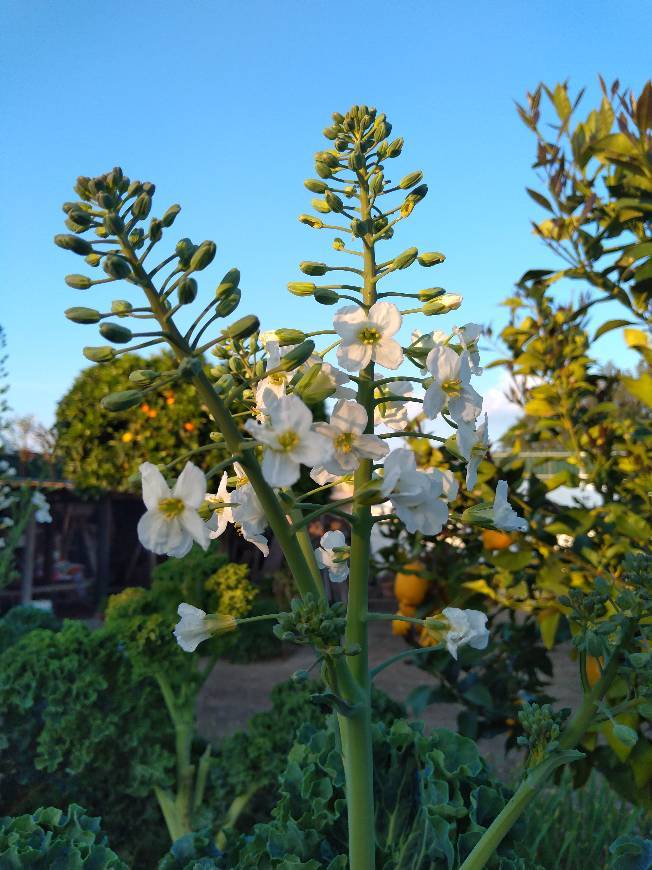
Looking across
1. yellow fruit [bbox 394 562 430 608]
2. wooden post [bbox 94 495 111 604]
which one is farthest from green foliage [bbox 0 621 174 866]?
wooden post [bbox 94 495 111 604]

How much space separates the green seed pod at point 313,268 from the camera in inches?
63.4

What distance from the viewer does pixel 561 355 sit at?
11.3 ft

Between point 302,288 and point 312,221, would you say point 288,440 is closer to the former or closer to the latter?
point 302,288

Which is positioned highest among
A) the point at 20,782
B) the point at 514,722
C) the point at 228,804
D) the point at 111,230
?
the point at 111,230

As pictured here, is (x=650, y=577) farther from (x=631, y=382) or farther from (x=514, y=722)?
(x=514, y=722)

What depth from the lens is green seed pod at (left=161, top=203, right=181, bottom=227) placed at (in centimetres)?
139

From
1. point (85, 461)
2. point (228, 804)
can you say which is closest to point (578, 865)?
point (228, 804)

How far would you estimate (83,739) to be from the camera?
3510 mm

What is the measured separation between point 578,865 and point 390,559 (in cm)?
168

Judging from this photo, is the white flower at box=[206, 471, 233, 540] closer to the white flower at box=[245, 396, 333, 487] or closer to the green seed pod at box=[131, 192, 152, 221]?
the white flower at box=[245, 396, 333, 487]

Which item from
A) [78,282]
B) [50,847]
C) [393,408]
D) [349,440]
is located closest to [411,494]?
[349,440]

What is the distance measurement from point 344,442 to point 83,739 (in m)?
2.84

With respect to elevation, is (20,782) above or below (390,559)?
below

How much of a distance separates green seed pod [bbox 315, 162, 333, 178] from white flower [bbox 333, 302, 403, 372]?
0.45m
